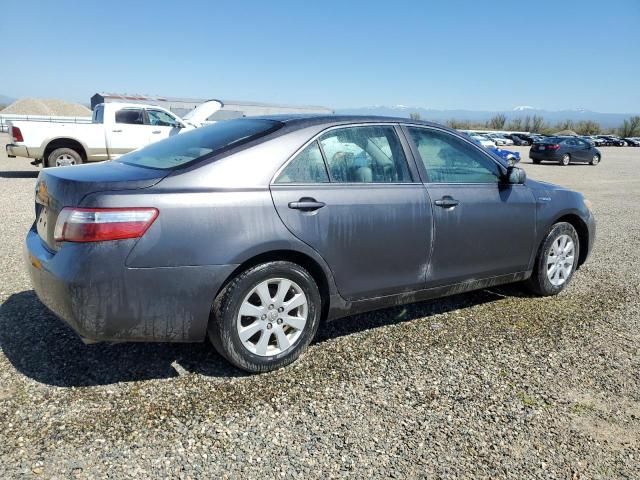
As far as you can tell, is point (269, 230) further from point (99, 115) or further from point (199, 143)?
point (99, 115)

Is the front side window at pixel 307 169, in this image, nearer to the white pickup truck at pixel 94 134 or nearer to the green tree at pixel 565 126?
the white pickup truck at pixel 94 134

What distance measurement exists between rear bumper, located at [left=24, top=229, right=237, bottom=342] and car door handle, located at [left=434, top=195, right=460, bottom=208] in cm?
163

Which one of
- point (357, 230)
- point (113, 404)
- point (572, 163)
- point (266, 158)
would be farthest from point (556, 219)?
point (572, 163)

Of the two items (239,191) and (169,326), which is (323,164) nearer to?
(239,191)

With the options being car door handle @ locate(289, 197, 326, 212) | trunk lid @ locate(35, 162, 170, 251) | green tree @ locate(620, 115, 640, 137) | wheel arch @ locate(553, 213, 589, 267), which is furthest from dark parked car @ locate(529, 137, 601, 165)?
green tree @ locate(620, 115, 640, 137)

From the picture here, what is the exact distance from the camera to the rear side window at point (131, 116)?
497 inches

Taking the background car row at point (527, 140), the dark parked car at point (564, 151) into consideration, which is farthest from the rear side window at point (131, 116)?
the background car row at point (527, 140)

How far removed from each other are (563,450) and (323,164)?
81.7 inches

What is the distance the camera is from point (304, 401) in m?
2.87

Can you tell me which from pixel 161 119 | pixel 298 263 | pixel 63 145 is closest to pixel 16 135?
pixel 63 145

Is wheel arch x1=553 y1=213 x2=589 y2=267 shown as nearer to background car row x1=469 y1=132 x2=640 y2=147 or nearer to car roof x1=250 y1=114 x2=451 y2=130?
car roof x1=250 y1=114 x2=451 y2=130

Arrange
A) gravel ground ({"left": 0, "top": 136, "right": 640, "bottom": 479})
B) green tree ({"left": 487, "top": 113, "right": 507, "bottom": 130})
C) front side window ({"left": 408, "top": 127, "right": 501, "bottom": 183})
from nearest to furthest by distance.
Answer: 1. gravel ground ({"left": 0, "top": 136, "right": 640, "bottom": 479})
2. front side window ({"left": 408, "top": 127, "right": 501, "bottom": 183})
3. green tree ({"left": 487, "top": 113, "right": 507, "bottom": 130})

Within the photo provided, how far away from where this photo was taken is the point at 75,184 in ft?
9.03

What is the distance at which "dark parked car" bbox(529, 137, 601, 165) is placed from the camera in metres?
25.1
